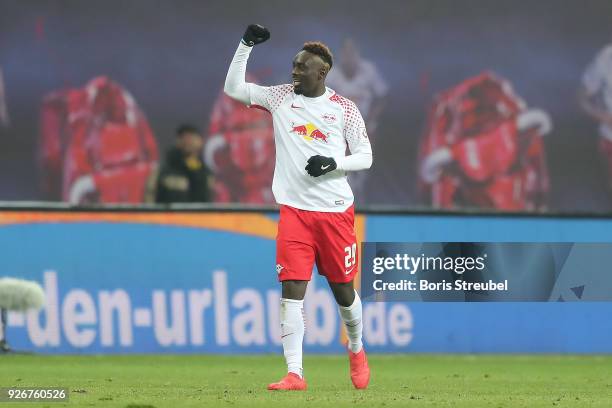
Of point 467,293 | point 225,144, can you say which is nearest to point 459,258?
point 467,293

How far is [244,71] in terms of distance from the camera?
9.84m

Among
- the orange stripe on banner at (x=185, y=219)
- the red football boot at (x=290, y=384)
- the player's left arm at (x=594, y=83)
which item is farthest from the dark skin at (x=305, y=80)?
the player's left arm at (x=594, y=83)

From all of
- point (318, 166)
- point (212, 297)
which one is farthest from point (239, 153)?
point (318, 166)

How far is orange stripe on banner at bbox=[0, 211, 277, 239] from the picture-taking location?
44.9 ft

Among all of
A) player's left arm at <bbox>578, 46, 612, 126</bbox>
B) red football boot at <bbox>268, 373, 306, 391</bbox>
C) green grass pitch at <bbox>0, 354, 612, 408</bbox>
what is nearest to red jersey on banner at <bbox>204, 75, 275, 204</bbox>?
player's left arm at <bbox>578, 46, 612, 126</bbox>

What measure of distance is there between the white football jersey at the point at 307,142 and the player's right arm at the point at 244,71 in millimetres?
20

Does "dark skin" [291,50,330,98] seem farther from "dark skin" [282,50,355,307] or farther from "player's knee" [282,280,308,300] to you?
"player's knee" [282,280,308,300]

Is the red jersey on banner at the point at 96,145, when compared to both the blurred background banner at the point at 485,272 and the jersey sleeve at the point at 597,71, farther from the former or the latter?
the blurred background banner at the point at 485,272

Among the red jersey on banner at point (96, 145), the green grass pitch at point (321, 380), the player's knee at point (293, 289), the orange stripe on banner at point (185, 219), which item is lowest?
the green grass pitch at point (321, 380)

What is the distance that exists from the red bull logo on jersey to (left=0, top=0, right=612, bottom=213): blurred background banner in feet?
35.1

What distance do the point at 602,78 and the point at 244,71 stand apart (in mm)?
12992

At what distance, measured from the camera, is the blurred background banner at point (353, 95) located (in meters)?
20.6

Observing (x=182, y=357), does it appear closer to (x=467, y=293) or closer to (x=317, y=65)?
(x=467, y=293)

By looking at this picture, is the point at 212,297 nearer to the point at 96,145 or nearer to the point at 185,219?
the point at 185,219
